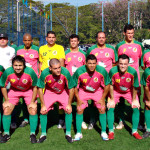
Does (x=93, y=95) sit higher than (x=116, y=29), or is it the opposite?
(x=116, y=29)

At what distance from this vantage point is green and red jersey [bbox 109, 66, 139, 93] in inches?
168

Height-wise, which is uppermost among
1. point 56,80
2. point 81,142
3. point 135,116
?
point 56,80

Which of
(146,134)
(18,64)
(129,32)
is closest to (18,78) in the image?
(18,64)

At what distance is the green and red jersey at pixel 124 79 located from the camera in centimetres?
427

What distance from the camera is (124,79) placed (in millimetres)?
4332

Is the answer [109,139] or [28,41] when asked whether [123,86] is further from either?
[28,41]

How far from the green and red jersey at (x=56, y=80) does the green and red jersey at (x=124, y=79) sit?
0.80 meters

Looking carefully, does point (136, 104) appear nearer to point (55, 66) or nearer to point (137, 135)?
point (137, 135)

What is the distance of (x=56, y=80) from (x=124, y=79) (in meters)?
1.25

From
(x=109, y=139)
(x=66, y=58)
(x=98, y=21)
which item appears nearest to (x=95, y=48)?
(x=66, y=58)

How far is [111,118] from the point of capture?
436 centimetres

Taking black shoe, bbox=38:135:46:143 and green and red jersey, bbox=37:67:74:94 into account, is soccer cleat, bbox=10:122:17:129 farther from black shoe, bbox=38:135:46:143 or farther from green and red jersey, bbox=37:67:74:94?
green and red jersey, bbox=37:67:74:94

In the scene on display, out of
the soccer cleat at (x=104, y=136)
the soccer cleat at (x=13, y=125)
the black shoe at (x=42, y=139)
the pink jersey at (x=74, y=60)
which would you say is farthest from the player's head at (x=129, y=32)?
the soccer cleat at (x=13, y=125)

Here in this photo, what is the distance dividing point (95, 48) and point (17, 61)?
1.82 m
